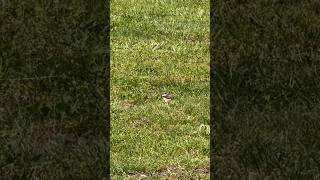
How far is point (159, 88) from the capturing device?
884cm

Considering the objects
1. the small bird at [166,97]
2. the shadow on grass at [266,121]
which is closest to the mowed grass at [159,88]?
the small bird at [166,97]

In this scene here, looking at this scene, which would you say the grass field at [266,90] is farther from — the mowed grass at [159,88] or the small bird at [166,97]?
the small bird at [166,97]

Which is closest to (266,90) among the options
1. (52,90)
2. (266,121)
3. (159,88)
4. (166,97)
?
(266,121)

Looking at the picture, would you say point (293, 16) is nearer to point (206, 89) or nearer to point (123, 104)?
point (206, 89)

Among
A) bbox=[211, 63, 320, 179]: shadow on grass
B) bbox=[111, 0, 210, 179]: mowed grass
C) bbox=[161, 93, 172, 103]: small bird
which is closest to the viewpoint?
bbox=[211, 63, 320, 179]: shadow on grass

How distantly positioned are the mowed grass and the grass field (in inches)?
11.8

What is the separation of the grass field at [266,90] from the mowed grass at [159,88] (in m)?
0.30

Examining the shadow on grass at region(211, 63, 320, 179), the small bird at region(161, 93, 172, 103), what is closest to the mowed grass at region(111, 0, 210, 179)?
the small bird at region(161, 93, 172, 103)

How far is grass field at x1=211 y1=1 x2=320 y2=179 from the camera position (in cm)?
640

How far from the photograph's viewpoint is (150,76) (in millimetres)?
9227

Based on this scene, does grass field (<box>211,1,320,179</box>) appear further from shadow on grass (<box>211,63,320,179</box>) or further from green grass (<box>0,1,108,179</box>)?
green grass (<box>0,1,108,179</box>)

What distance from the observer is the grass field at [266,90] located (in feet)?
21.0

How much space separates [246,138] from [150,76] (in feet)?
8.85

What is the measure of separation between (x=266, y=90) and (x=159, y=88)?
1.46m
